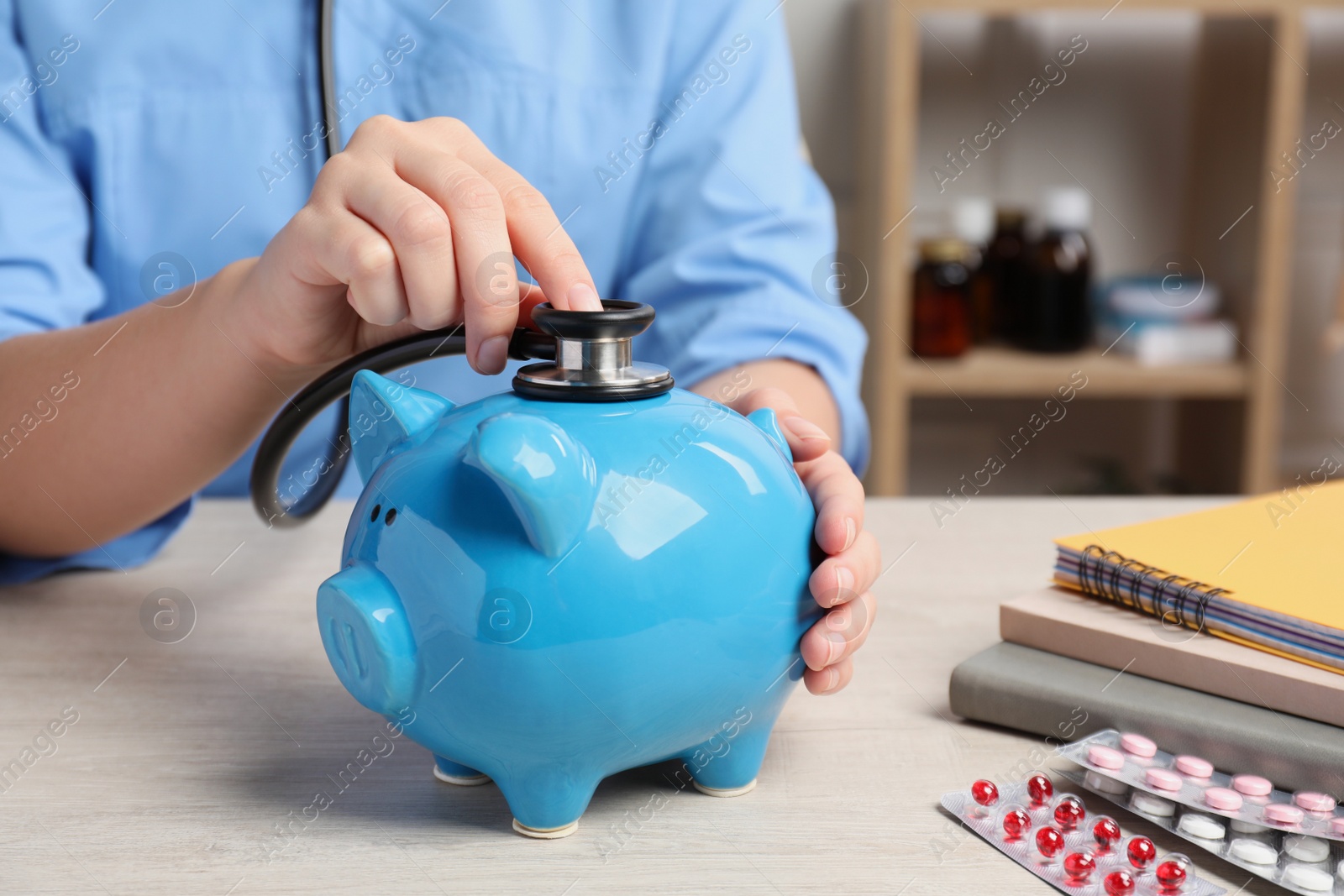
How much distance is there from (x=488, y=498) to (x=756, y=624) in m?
0.12

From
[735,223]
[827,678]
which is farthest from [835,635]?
[735,223]

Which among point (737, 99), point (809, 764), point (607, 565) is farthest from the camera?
point (737, 99)

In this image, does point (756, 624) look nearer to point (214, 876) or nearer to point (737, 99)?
point (214, 876)

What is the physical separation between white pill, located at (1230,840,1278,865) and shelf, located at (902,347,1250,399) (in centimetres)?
127

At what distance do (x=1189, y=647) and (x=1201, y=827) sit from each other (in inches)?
4.3

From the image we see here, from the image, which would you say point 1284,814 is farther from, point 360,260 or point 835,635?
point 360,260

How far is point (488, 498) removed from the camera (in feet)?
1.49

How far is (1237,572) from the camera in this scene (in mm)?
609

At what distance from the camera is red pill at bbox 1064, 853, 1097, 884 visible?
46 centimetres

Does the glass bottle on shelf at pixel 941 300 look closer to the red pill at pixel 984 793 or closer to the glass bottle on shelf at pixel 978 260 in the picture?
the glass bottle on shelf at pixel 978 260

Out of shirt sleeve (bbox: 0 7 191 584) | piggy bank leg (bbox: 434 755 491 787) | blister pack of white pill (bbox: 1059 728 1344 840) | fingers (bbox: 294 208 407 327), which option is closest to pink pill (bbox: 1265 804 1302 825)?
blister pack of white pill (bbox: 1059 728 1344 840)

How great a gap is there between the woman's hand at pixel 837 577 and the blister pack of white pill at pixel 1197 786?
11cm

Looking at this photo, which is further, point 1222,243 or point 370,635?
point 1222,243

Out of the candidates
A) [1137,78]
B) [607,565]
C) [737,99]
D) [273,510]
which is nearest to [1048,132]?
[1137,78]
